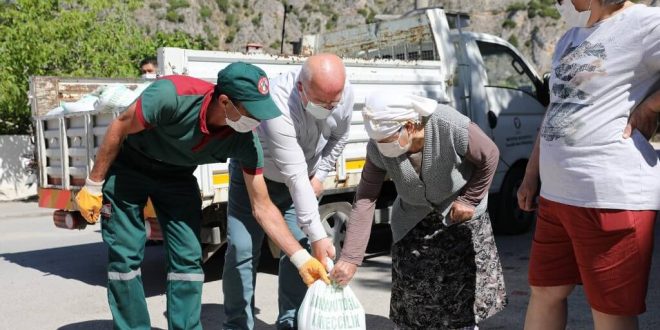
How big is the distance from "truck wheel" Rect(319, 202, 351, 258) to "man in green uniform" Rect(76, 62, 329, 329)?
2.50 m

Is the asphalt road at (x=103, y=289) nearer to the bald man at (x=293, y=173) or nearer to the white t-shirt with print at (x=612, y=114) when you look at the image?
the bald man at (x=293, y=173)

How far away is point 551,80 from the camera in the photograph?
3006 millimetres

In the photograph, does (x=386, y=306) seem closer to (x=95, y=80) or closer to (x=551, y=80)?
(x=551, y=80)

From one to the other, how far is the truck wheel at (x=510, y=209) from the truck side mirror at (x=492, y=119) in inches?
24.9

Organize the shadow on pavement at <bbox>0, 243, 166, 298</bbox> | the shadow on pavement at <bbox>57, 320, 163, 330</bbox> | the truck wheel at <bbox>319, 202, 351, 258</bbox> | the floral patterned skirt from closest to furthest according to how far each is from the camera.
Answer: the floral patterned skirt, the shadow on pavement at <bbox>57, 320, 163, 330</bbox>, the truck wheel at <bbox>319, 202, 351, 258</bbox>, the shadow on pavement at <bbox>0, 243, 166, 298</bbox>

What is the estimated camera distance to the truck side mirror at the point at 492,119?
7.61 meters

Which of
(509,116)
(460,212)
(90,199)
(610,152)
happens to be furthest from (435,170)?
(509,116)

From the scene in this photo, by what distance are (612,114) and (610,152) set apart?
0.15 m

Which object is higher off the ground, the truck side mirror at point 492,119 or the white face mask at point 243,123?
the white face mask at point 243,123

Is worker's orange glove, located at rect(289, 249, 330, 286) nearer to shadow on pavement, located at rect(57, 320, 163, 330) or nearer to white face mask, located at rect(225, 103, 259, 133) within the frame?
white face mask, located at rect(225, 103, 259, 133)

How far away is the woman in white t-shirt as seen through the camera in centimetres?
271

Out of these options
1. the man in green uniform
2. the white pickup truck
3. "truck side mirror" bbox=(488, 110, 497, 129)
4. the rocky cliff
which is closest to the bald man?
the man in green uniform

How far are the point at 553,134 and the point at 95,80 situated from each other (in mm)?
5481

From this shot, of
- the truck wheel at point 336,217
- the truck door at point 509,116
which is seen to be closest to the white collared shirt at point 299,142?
the truck wheel at point 336,217
